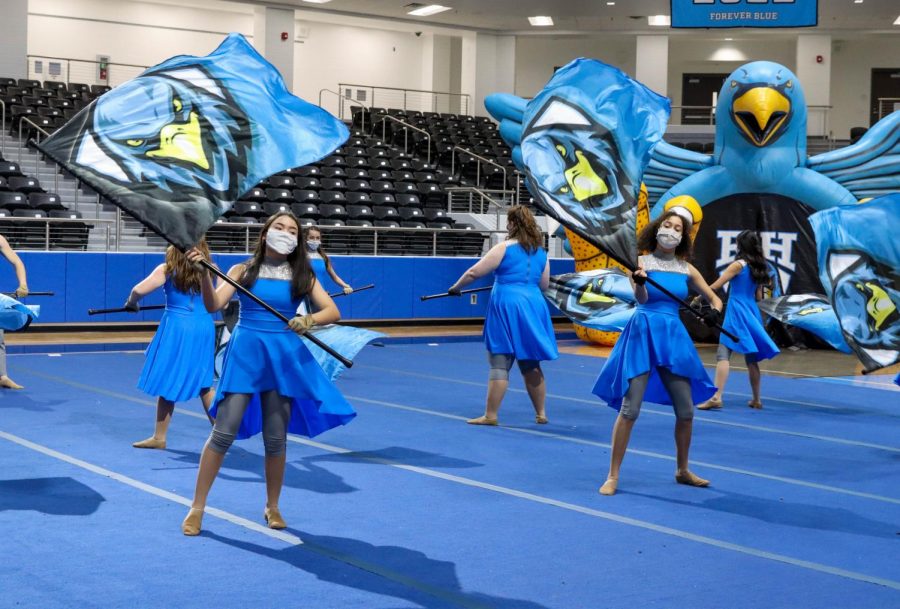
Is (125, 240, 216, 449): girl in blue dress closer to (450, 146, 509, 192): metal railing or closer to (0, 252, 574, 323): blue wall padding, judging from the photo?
(0, 252, 574, 323): blue wall padding

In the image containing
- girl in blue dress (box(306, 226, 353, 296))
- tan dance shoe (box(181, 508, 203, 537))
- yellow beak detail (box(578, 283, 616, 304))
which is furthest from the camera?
girl in blue dress (box(306, 226, 353, 296))

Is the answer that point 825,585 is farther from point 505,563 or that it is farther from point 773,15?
point 773,15

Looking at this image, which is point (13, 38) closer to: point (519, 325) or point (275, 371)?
point (519, 325)

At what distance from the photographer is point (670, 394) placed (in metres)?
7.21

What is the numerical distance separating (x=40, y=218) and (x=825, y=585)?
13191 mm

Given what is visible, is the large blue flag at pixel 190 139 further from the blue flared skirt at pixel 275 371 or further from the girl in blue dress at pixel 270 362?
the blue flared skirt at pixel 275 371

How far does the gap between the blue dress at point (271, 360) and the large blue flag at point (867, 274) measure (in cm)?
337

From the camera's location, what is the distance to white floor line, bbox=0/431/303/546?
231 inches

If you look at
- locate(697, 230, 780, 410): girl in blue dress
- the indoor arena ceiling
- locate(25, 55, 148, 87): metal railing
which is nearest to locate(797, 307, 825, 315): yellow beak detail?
locate(697, 230, 780, 410): girl in blue dress

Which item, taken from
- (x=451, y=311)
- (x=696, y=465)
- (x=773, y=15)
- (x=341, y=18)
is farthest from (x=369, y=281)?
(x=341, y=18)

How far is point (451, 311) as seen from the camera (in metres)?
19.8

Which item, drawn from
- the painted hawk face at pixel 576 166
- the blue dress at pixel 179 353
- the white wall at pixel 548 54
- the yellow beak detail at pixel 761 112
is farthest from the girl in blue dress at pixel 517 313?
the white wall at pixel 548 54

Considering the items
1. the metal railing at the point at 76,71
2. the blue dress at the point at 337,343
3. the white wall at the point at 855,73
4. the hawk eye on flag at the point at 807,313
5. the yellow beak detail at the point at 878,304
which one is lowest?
the blue dress at the point at 337,343

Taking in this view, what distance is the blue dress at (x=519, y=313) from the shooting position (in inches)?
379
